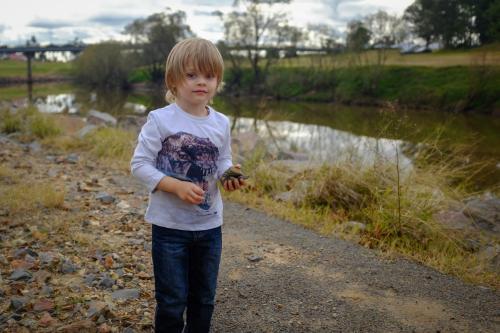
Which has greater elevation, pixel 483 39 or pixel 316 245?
pixel 483 39

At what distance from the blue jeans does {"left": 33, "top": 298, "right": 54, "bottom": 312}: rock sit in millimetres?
840

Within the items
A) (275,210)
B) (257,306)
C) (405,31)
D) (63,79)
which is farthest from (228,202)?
(63,79)

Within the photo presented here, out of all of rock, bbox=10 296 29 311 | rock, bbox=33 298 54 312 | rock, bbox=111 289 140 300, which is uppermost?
rock, bbox=10 296 29 311

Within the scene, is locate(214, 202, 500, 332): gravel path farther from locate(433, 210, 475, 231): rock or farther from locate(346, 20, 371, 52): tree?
locate(346, 20, 371, 52): tree

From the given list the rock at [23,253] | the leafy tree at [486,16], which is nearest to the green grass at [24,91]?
the rock at [23,253]

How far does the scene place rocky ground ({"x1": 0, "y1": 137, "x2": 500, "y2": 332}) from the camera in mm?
2688

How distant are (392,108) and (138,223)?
9.05 feet

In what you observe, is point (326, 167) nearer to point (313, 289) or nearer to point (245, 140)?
point (313, 289)

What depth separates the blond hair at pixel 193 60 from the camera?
2016 mm

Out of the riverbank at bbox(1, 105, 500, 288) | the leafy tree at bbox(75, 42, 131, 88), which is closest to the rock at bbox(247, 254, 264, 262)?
the riverbank at bbox(1, 105, 500, 288)

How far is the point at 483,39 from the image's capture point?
117ft

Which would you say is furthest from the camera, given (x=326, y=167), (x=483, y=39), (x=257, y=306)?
(x=483, y=39)

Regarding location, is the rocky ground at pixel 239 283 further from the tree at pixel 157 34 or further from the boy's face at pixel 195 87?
the tree at pixel 157 34

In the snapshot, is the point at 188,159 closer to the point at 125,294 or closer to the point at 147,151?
the point at 147,151
